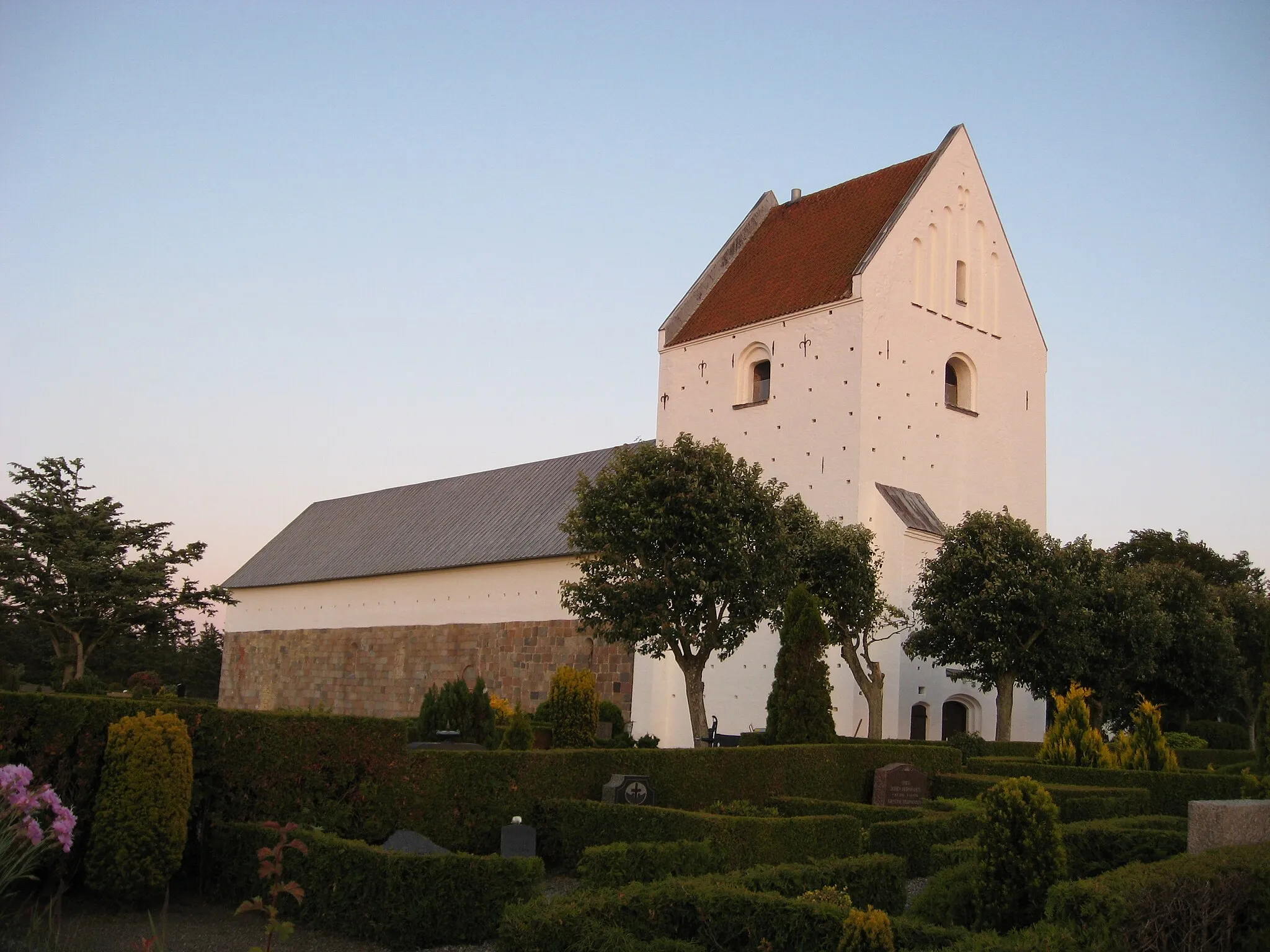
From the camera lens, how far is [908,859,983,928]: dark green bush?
8039mm

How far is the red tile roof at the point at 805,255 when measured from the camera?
25.7m

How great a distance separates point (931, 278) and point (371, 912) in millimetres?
20911

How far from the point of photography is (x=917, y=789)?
1505cm

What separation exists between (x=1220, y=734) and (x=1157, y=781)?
20.7 meters

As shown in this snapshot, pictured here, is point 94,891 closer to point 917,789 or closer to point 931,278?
point 917,789

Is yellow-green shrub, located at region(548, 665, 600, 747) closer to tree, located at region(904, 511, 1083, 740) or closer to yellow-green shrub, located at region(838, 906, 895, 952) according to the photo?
tree, located at region(904, 511, 1083, 740)

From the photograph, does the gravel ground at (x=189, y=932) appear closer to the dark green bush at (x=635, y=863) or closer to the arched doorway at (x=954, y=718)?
the dark green bush at (x=635, y=863)

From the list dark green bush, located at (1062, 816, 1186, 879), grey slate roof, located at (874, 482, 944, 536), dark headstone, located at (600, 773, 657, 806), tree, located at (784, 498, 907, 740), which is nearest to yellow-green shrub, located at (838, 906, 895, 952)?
dark green bush, located at (1062, 816, 1186, 879)

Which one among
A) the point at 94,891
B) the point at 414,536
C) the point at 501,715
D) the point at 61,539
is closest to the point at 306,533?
the point at 414,536

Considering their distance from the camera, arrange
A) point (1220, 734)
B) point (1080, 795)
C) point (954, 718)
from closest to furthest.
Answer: point (1080, 795)
point (954, 718)
point (1220, 734)

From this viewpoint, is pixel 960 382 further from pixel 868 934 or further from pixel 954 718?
pixel 868 934

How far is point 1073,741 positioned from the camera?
1700 centimetres

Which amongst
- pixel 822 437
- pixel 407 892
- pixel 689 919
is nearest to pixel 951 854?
pixel 689 919

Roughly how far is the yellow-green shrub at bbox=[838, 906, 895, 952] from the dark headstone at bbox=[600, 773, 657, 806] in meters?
5.76
